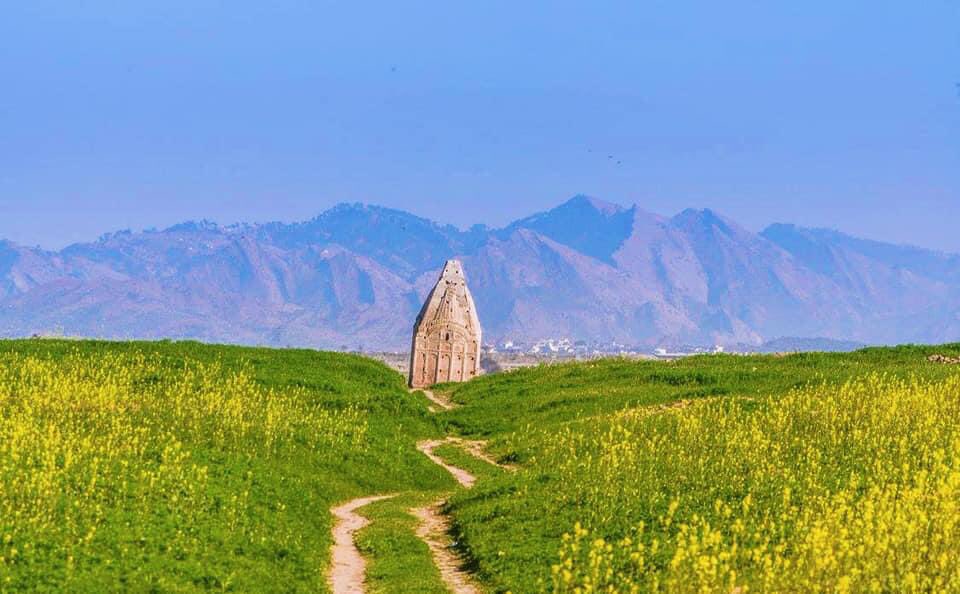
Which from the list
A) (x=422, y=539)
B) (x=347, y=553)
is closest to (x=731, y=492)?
(x=422, y=539)

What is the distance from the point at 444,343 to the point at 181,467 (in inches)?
1869

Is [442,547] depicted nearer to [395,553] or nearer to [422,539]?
[422,539]

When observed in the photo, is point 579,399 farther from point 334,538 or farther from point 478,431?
point 334,538

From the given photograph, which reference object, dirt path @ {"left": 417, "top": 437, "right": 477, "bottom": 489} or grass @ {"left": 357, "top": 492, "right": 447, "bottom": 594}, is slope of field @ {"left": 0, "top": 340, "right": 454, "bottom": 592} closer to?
dirt path @ {"left": 417, "top": 437, "right": 477, "bottom": 489}

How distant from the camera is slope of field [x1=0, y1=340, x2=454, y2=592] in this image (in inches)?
830

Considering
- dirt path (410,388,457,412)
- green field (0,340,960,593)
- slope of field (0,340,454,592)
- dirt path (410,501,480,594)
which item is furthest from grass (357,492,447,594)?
dirt path (410,388,457,412)

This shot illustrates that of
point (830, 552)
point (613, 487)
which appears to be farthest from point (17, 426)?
point (830, 552)

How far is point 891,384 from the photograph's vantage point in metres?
39.3

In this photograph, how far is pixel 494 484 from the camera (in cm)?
3055

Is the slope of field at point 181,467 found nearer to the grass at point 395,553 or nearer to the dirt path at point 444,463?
the dirt path at point 444,463

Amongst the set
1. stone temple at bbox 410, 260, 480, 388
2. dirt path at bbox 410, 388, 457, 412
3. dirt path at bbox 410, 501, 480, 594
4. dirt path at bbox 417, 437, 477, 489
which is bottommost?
dirt path at bbox 410, 501, 480, 594

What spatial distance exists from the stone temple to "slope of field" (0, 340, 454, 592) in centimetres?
2333

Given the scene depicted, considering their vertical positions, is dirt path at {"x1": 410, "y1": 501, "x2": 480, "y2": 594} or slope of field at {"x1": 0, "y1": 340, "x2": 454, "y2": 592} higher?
slope of field at {"x1": 0, "y1": 340, "x2": 454, "y2": 592}

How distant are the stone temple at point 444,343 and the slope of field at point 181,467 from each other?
23330 millimetres
